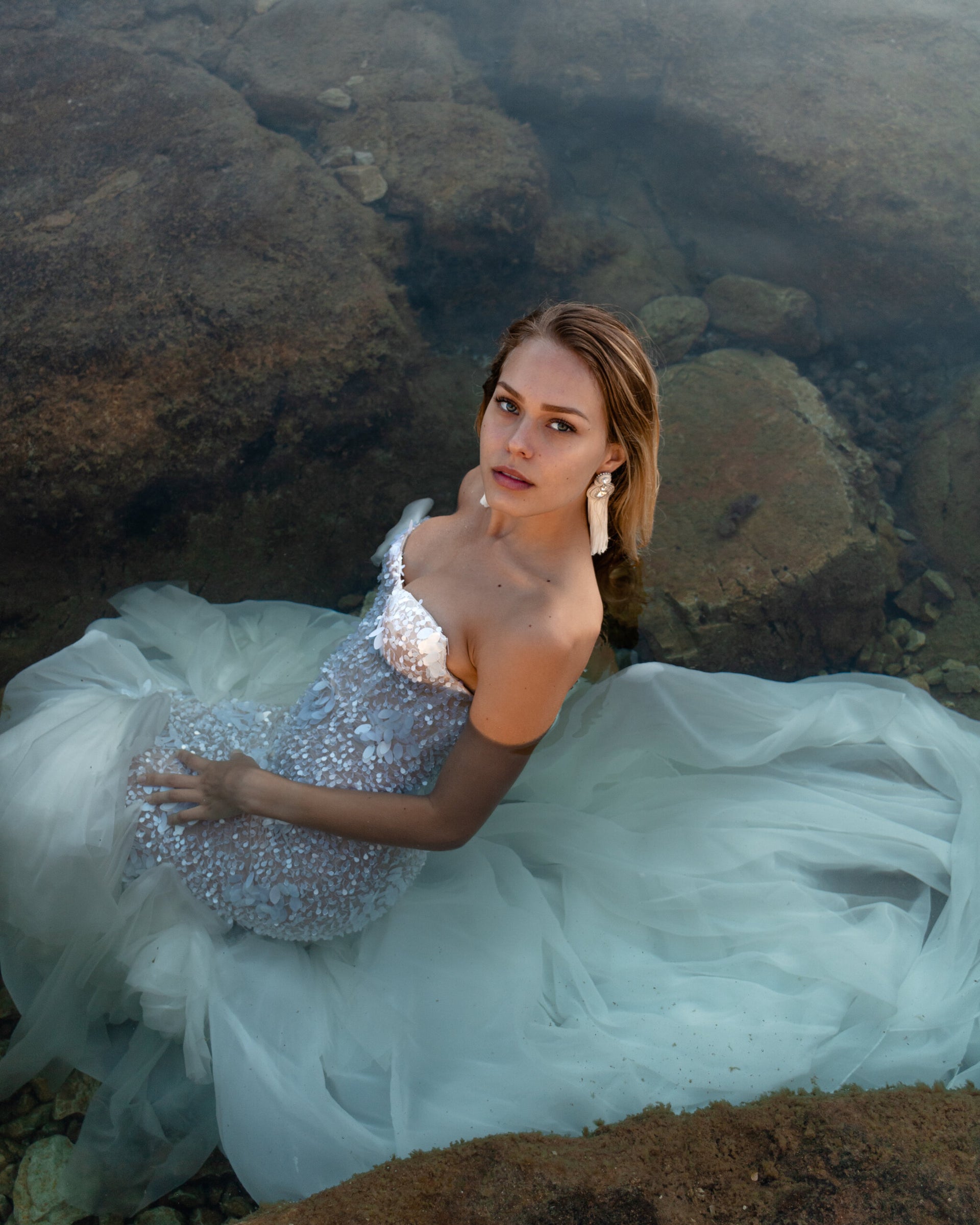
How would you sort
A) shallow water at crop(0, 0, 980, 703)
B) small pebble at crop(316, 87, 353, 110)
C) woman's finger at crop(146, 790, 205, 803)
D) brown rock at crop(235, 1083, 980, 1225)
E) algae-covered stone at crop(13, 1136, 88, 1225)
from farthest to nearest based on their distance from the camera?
small pebble at crop(316, 87, 353, 110)
shallow water at crop(0, 0, 980, 703)
woman's finger at crop(146, 790, 205, 803)
algae-covered stone at crop(13, 1136, 88, 1225)
brown rock at crop(235, 1083, 980, 1225)

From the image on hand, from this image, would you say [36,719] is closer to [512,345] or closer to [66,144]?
[512,345]

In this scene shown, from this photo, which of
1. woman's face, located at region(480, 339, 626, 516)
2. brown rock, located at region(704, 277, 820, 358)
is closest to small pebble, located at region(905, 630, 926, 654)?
brown rock, located at region(704, 277, 820, 358)

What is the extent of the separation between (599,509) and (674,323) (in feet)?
6.99

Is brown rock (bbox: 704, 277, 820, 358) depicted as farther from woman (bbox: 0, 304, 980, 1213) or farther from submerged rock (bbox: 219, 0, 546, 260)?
woman (bbox: 0, 304, 980, 1213)

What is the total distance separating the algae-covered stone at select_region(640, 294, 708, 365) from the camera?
368 cm

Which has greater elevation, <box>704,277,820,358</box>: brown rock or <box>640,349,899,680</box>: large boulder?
<box>704,277,820,358</box>: brown rock

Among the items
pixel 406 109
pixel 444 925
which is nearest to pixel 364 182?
pixel 406 109

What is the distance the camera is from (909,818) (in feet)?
7.41

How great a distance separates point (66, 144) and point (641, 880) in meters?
3.64

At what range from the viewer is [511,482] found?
1.78 metres

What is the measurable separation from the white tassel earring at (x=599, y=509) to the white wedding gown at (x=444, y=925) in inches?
18.5

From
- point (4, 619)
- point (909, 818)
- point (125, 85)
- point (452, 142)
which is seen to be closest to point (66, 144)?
point (125, 85)

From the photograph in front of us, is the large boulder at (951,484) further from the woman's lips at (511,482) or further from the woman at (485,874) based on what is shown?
the woman's lips at (511,482)

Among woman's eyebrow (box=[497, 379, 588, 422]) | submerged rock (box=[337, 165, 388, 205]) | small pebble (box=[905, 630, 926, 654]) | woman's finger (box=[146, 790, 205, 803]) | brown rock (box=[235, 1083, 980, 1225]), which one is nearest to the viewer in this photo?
brown rock (box=[235, 1083, 980, 1225])
